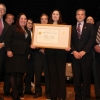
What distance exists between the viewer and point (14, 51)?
357 centimetres

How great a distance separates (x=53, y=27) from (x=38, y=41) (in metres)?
Answer: 0.39

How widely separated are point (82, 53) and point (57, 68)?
0.53 meters

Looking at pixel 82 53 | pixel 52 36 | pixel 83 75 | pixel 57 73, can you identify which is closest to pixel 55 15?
pixel 52 36

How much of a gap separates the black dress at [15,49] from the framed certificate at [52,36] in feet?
0.85

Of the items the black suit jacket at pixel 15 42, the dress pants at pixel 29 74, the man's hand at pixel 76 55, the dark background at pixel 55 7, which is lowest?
the dress pants at pixel 29 74

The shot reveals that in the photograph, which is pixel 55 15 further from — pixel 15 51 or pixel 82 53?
pixel 15 51

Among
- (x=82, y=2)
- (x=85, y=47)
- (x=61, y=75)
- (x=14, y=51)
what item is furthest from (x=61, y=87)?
(x=82, y=2)

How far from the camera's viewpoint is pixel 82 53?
11.3ft

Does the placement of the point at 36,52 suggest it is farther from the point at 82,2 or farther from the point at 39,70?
the point at 82,2

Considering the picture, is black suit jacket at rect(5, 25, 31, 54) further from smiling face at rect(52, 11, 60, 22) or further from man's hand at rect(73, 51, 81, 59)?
man's hand at rect(73, 51, 81, 59)

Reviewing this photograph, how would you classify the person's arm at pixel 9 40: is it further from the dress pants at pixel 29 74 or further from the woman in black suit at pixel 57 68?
the dress pants at pixel 29 74

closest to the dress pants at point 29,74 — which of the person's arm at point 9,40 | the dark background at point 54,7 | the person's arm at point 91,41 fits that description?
the person's arm at point 9,40

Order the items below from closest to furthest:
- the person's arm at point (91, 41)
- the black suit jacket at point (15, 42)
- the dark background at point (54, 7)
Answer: the person's arm at point (91, 41)
the black suit jacket at point (15, 42)
the dark background at point (54, 7)

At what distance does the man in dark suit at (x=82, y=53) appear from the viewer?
11.5 ft
